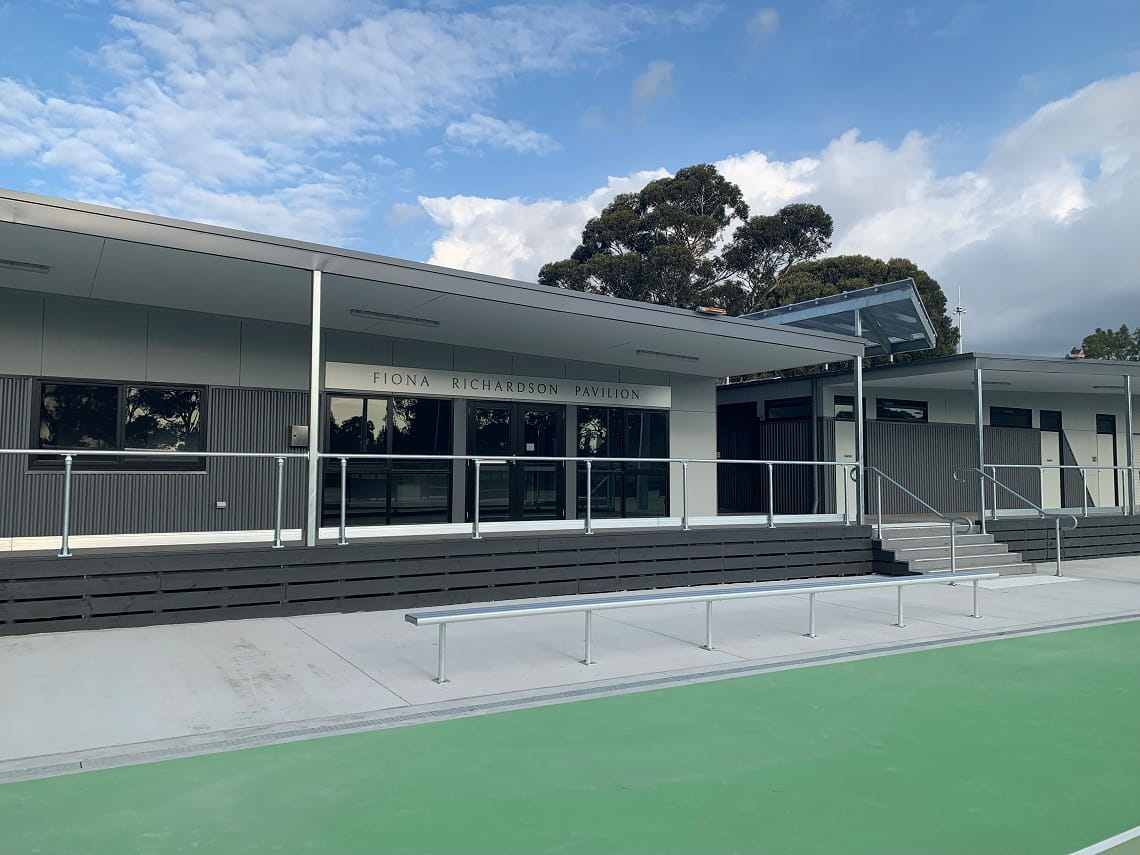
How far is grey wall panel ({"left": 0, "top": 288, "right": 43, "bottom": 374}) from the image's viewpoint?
9391mm

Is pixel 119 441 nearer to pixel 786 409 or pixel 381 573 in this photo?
pixel 381 573

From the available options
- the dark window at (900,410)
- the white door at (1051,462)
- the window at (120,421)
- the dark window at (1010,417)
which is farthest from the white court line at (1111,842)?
the white door at (1051,462)

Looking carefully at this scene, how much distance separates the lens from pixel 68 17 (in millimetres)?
11648

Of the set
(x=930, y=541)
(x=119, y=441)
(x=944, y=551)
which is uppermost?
(x=119, y=441)

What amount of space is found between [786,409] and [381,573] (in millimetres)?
11235

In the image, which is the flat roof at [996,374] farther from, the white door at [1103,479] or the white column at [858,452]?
the white door at [1103,479]

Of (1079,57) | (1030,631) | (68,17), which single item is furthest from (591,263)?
(1030,631)

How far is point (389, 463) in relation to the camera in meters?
11.6

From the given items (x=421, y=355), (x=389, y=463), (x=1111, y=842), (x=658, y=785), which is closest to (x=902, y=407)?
(x=421, y=355)

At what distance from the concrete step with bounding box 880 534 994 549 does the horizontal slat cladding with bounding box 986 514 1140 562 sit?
23.0 inches

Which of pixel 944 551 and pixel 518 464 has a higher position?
pixel 518 464

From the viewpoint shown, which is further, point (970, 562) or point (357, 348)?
point (970, 562)

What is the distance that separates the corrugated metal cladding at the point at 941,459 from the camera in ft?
55.7

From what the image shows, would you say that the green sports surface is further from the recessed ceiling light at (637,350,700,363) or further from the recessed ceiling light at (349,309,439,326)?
the recessed ceiling light at (637,350,700,363)
